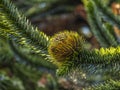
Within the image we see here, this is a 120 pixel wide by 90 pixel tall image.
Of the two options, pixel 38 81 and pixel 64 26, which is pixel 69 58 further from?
pixel 64 26

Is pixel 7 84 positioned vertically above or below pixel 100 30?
below

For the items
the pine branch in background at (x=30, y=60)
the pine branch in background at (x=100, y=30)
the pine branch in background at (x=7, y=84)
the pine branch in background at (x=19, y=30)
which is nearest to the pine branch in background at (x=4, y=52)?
the pine branch in background at (x=30, y=60)

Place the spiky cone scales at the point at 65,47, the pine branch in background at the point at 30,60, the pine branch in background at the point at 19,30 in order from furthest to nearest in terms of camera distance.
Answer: the pine branch in background at the point at 30,60
the pine branch in background at the point at 19,30
the spiky cone scales at the point at 65,47

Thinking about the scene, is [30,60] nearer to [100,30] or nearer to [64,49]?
[100,30]

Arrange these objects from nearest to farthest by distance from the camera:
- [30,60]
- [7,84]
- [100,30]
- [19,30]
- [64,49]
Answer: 1. [64,49]
2. [19,30]
3. [100,30]
4. [7,84]
5. [30,60]

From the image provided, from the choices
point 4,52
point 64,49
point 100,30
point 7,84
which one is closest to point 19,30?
point 64,49

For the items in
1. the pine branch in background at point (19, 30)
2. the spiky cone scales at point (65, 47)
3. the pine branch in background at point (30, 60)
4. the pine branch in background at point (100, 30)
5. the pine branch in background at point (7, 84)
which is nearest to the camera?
the spiky cone scales at point (65, 47)

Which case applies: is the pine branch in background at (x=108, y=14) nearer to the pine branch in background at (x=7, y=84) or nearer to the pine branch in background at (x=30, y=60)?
the pine branch in background at (x=30, y=60)

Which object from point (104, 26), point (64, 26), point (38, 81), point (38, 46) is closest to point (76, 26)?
point (64, 26)

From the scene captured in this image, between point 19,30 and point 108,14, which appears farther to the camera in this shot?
point 108,14
